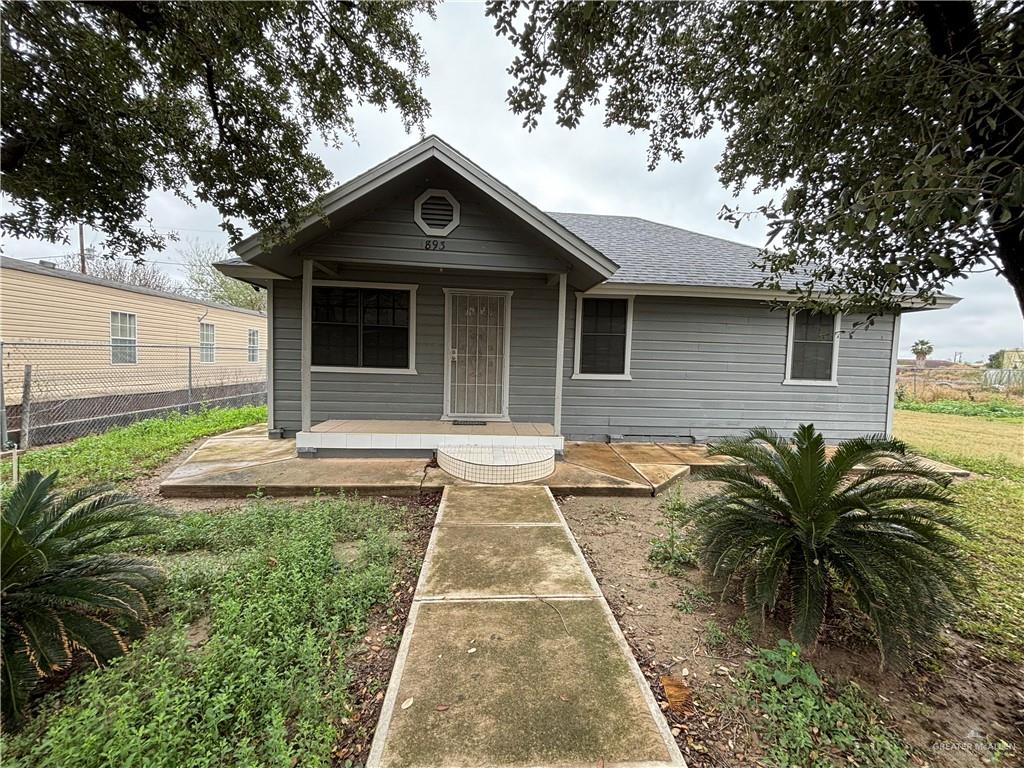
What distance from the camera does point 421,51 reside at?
407cm

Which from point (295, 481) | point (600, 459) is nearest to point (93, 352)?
point (295, 481)

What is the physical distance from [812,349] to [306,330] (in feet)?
27.9

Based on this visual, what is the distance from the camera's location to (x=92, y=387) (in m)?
9.69

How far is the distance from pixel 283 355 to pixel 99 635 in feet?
17.1

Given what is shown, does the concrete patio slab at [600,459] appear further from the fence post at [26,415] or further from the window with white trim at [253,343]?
the window with white trim at [253,343]

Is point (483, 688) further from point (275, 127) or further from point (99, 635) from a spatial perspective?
point (275, 127)

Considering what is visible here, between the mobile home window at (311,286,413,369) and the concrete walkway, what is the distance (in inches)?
165

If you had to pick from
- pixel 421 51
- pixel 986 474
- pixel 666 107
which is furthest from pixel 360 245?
pixel 986 474

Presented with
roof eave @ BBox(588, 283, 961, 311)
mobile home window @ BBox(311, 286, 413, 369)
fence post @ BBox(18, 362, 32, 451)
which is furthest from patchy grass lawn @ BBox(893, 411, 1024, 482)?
fence post @ BBox(18, 362, 32, 451)

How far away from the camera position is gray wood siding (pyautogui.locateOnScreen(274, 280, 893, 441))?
6.82 m

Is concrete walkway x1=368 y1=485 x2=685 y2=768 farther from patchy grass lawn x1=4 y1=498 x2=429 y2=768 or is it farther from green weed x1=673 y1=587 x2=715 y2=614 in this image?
green weed x1=673 y1=587 x2=715 y2=614

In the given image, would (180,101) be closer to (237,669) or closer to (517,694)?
(237,669)

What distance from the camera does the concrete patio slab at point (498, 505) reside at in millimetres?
3994

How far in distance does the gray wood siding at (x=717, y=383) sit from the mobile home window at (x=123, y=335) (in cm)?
1293
